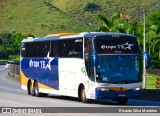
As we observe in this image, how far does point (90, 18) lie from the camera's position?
626ft

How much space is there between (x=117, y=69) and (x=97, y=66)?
0.91 m

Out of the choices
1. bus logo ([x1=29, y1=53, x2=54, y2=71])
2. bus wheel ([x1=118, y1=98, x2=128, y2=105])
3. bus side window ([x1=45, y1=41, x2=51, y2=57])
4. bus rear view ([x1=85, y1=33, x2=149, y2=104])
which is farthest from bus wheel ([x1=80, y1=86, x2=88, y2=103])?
bus side window ([x1=45, y1=41, x2=51, y2=57])

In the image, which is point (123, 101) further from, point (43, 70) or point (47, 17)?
point (47, 17)

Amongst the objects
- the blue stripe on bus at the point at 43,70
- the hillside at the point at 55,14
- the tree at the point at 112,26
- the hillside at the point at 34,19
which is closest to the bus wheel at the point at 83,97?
the blue stripe on bus at the point at 43,70

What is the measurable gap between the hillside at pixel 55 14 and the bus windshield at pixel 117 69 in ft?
400

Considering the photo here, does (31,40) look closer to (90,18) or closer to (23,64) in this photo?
(23,64)

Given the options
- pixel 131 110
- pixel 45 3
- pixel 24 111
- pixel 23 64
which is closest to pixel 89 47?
pixel 131 110

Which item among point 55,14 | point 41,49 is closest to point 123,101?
point 41,49

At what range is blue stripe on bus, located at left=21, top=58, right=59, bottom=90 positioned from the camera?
3409 cm

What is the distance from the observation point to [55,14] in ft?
573

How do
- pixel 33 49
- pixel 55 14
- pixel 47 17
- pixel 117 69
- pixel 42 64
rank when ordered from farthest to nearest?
pixel 55 14
pixel 47 17
pixel 33 49
pixel 42 64
pixel 117 69

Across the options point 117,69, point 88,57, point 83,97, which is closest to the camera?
point 117,69

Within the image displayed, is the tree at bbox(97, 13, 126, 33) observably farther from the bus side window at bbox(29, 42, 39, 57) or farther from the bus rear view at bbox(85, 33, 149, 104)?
the bus rear view at bbox(85, 33, 149, 104)

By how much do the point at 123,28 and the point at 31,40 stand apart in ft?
161
